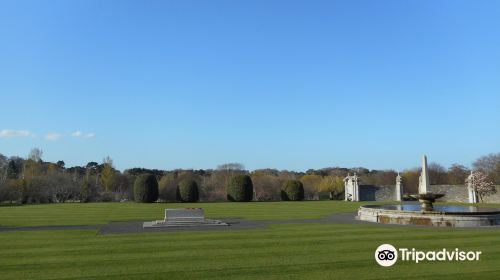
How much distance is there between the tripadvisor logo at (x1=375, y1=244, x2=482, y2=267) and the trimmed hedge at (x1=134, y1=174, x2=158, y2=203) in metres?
39.5

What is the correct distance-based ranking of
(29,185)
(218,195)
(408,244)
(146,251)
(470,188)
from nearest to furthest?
1. (146,251)
2. (408,244)
3. (470,188)
4. (29,185)
5. (218,195)

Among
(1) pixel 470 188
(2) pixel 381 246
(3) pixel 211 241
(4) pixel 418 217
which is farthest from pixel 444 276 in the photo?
(1) pixel 470 188

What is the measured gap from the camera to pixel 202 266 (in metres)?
9.83

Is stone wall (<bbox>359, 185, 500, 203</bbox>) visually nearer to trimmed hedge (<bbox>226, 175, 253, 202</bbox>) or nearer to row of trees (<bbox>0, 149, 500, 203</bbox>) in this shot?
row of trees (<bbox>0, 149, 500, 203</bbox>)

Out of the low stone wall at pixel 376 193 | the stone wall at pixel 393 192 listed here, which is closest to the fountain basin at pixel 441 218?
the stone wall at pixel 393 192

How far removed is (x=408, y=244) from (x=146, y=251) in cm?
771

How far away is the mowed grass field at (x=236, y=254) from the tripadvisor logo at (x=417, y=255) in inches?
10.2

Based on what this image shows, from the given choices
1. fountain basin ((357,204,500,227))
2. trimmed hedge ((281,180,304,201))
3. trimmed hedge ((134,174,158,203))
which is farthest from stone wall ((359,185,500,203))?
A: fountain basin ((357,204,500,227))

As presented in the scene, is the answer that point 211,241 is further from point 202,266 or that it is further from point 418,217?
point 418,217

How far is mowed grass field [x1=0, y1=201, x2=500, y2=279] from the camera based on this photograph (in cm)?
909

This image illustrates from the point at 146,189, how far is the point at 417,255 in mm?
40642

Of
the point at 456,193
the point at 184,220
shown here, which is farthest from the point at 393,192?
the point at 184,220

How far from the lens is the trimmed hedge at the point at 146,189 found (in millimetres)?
48312

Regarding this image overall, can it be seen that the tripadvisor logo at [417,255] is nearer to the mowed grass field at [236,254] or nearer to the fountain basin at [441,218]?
the mowed grass field at [236,254]
